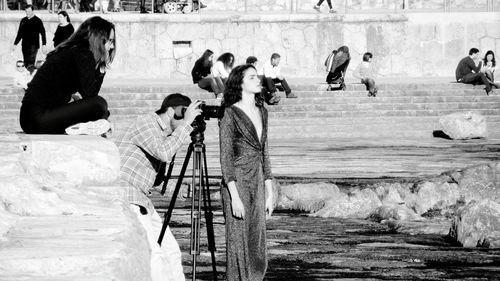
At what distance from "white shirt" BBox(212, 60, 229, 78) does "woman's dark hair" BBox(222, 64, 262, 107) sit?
18.4 metres

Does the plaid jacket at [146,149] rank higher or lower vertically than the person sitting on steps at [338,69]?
higher

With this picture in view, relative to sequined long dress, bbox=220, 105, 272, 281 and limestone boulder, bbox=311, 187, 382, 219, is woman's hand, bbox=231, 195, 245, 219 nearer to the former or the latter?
sequined long dress, bbox=220, 105, 272, 281

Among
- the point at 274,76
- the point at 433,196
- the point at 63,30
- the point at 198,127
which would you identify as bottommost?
the point at 433,196

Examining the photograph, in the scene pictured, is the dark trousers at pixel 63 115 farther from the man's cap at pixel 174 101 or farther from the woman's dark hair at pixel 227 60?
the woman's dark hair at pixel 227 60

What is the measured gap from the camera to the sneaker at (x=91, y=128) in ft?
24.6

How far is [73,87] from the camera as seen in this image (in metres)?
7.94

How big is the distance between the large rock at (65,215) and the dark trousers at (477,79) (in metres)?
21.7

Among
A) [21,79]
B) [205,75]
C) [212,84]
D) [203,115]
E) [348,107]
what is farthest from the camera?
[205,75]

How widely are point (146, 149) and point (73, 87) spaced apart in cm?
69

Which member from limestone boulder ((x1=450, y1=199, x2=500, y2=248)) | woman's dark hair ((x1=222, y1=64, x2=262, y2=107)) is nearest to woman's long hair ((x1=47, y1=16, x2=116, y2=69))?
woman's dark hair ((x1=222, y1=64, x2=262, y2=107))

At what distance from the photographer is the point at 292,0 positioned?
3403cm

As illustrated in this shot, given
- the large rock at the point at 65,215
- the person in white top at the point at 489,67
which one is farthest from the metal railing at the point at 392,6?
the large rock at the point at 65,215

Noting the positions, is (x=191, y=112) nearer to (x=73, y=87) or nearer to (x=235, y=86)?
(x=235, y=86)

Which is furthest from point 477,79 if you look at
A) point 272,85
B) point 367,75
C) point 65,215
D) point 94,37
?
point 65,215
